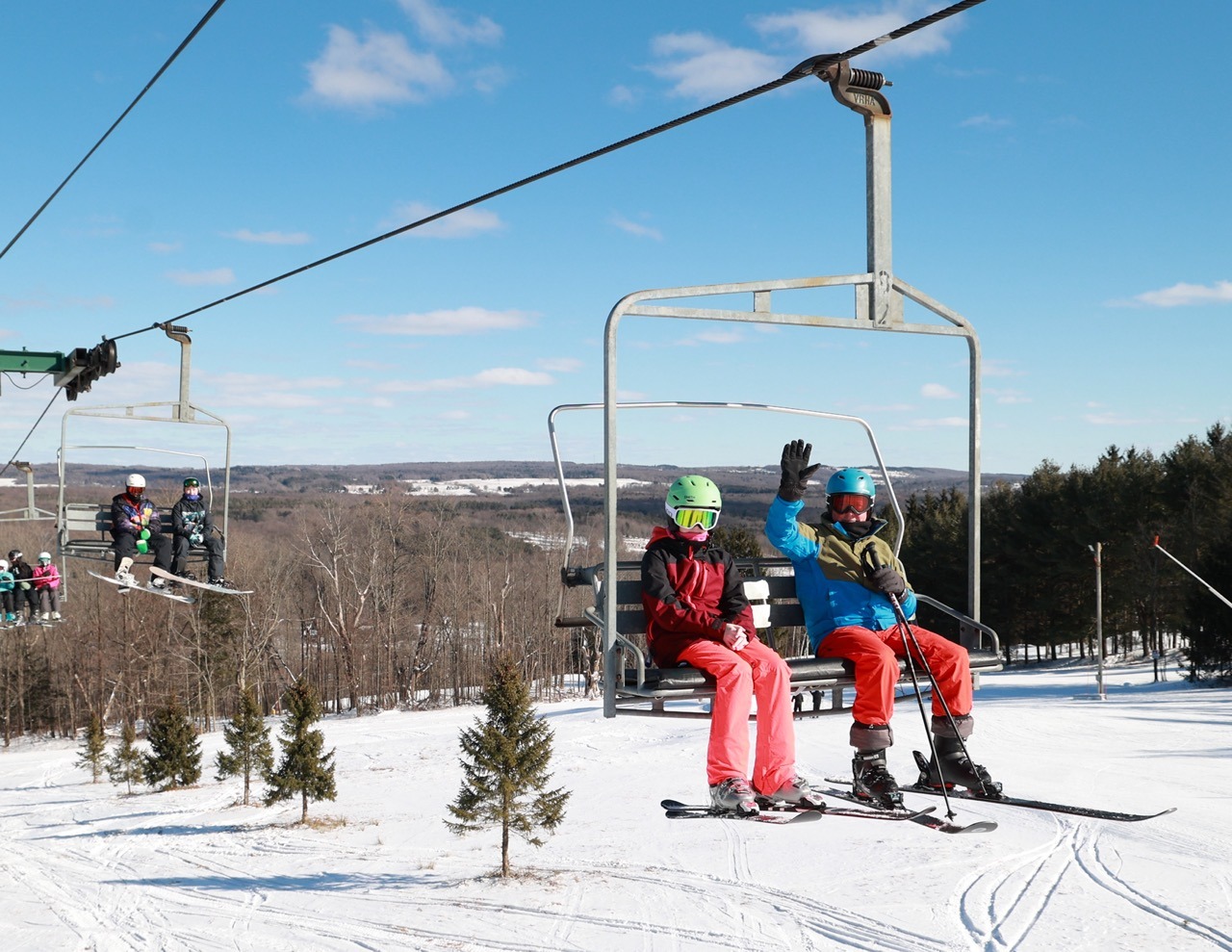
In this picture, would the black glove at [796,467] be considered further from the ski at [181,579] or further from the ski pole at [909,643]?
the ski at [181,579]

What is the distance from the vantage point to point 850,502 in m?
6.21

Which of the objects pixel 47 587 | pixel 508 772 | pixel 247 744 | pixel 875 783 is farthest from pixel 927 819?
pixel 247 744

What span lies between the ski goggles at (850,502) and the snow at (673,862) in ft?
60.8

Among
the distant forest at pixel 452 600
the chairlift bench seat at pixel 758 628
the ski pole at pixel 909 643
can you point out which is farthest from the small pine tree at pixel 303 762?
the ski pole at pixel 909 643

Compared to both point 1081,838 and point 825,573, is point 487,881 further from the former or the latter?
point 825,573

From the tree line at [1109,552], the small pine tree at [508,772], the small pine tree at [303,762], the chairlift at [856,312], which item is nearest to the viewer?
the chairlift at [856,312]

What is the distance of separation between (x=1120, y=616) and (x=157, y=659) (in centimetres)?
4958

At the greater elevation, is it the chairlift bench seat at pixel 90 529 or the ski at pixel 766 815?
the chairlift bench seat at pixel 90 529

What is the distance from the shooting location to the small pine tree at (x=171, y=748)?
45219 millimetres

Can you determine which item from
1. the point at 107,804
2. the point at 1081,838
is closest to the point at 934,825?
the point at 1081,838

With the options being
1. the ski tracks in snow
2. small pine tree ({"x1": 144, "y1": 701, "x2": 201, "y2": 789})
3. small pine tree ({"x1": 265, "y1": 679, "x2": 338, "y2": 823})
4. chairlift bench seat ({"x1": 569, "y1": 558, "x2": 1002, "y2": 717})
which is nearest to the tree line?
the ski tracks in snow

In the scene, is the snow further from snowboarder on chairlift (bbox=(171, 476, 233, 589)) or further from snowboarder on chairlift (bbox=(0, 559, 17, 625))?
snowboarder on chairlift (bbox=(171, 476, 233, 589))

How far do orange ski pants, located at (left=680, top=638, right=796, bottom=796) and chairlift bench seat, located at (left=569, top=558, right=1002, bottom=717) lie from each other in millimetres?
84

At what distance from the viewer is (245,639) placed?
54.9 meters
